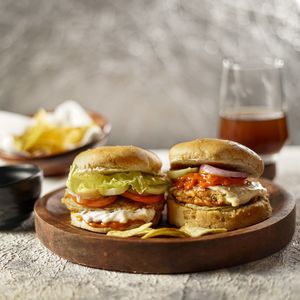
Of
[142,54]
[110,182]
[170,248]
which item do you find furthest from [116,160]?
[142,54]

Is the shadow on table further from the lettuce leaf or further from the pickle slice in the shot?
the pickle slice

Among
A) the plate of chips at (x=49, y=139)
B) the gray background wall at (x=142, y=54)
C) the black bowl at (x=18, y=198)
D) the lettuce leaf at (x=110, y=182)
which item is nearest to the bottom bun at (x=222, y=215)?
the lettuce leaf at (x=110, y=182)

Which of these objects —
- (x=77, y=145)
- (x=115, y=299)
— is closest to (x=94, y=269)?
(x=115, y=299)

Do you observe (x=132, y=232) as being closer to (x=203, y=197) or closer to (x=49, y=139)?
(x=203, y=197)

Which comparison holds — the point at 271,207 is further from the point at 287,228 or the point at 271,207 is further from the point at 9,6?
the point at 9,6

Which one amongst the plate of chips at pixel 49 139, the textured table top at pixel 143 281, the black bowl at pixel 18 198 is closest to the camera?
the textured table top at pixel 143 281

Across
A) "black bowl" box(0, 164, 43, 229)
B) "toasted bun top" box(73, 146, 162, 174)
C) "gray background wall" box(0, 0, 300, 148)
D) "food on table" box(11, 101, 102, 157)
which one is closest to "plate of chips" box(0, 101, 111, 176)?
"food on table" box(11, 101, 102, 157)

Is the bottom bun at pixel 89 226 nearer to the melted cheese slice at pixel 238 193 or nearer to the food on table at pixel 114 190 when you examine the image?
the food on table at pixel 114 190
